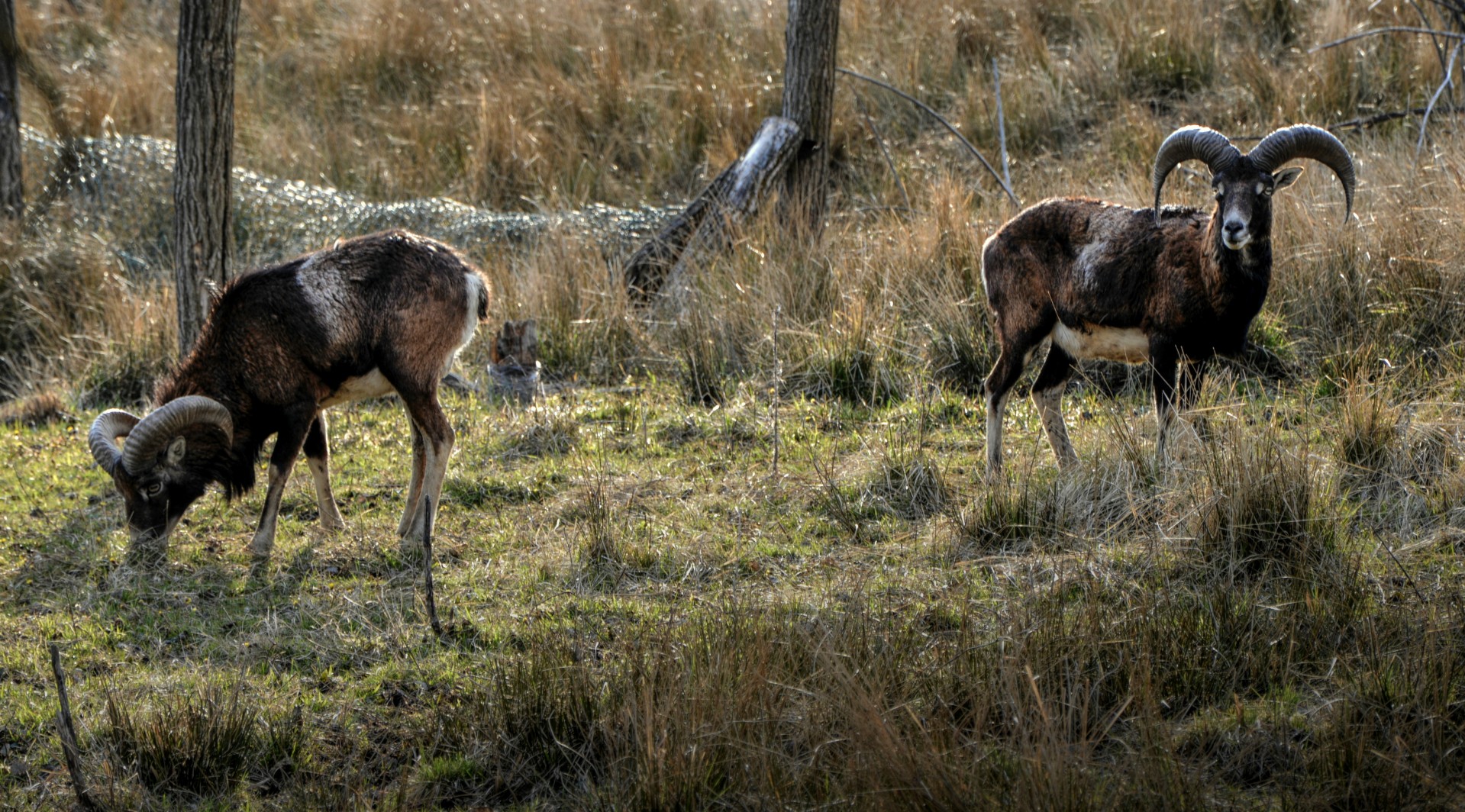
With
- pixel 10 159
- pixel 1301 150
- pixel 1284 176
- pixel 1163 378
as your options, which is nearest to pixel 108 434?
pixel 1163 378

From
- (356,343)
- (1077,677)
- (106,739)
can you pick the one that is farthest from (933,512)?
(106,739)

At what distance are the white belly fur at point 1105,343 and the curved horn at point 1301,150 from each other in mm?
1102

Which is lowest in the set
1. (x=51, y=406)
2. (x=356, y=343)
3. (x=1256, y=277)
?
(x=51, y=406)

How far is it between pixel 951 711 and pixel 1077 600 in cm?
121

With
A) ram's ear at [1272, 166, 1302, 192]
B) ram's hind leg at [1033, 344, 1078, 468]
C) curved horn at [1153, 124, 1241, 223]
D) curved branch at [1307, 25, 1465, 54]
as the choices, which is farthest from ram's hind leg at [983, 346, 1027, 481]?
curved branch at [1307, 25, 1465, 54]

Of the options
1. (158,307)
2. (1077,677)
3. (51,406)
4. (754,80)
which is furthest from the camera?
(754,80)

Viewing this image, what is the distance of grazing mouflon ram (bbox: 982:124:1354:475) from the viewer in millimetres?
6969

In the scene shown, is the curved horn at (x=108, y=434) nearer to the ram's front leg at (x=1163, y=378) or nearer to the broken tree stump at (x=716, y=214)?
the broken tree stump at (x=716, y=214)

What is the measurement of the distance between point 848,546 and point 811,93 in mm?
6674

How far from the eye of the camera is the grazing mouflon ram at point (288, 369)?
7.22 m

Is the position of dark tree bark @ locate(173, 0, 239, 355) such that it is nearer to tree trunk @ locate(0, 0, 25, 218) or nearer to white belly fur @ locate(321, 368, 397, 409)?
white belly fur @ locate(321, 368, 397, 409)

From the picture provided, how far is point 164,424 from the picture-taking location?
23.0ft

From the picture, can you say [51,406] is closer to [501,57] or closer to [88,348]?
[88,348]

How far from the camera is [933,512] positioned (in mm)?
7250
